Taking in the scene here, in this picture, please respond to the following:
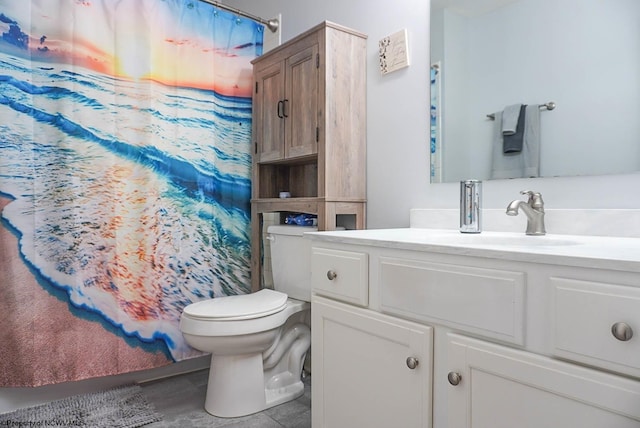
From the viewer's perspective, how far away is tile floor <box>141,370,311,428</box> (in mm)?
1725

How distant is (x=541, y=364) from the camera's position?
86 centimetres

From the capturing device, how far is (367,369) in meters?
1.24

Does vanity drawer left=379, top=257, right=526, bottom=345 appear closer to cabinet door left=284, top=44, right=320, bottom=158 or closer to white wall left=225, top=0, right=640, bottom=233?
white wall left=225, top=0, right=640, bottom=233

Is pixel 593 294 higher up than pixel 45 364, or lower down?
higher up

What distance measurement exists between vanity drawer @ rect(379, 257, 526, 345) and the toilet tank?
2.67ft

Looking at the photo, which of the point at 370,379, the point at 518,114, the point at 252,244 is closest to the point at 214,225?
the point at 252,244

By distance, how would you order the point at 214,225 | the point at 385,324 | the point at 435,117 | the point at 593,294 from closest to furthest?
the point at 593,294, the point at 385,324, the point at 435,117, the point at 214,225

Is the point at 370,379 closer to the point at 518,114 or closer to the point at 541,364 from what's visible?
the point at 541,364

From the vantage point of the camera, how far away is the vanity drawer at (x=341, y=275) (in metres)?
1.26

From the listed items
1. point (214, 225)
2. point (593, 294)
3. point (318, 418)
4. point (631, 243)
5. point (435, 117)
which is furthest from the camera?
point (214, 225)

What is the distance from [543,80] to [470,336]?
35.4 inches

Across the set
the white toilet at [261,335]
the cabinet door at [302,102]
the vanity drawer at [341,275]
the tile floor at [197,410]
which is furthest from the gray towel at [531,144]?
the tile floor at [197,410]

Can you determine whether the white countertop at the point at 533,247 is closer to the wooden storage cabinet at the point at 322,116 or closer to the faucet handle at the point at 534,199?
the faucet handle at the point at 534,199

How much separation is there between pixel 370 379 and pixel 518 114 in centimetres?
100
